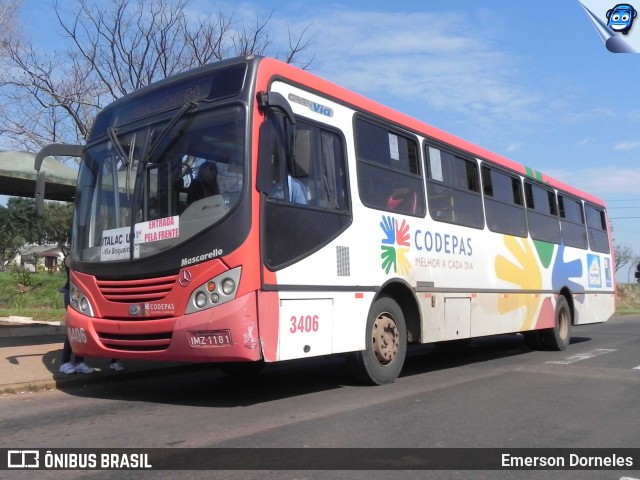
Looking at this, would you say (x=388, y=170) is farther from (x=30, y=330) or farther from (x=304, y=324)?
(x=30, y=330)

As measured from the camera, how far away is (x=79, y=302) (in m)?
7.13

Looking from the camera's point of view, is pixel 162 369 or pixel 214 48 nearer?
pixel 162 369

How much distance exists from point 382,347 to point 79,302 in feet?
11.6

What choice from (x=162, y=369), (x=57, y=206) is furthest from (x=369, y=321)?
(x=57, y=206)

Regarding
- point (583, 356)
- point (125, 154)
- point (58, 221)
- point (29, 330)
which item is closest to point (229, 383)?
point (125, 154)

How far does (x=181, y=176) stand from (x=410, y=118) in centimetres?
386

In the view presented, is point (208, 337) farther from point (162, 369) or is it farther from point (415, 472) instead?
point (162, 369)

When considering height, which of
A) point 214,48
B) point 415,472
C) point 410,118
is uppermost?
point 214,48

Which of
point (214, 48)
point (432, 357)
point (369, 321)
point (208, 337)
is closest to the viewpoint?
point (208, 337)

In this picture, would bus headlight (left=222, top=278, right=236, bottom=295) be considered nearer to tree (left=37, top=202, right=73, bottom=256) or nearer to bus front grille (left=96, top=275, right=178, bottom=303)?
bus front grille (left=96, top=275, right=178, bottom=303)

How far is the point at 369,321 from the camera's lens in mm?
7531

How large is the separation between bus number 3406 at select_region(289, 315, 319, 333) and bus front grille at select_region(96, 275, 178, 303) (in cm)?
123

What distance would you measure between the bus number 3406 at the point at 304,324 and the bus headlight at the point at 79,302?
7.32 feet

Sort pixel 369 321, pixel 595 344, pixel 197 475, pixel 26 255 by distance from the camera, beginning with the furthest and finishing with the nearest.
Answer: pixel 26 255, pixel 595 344, pixel 369 321, pixel 197 475
